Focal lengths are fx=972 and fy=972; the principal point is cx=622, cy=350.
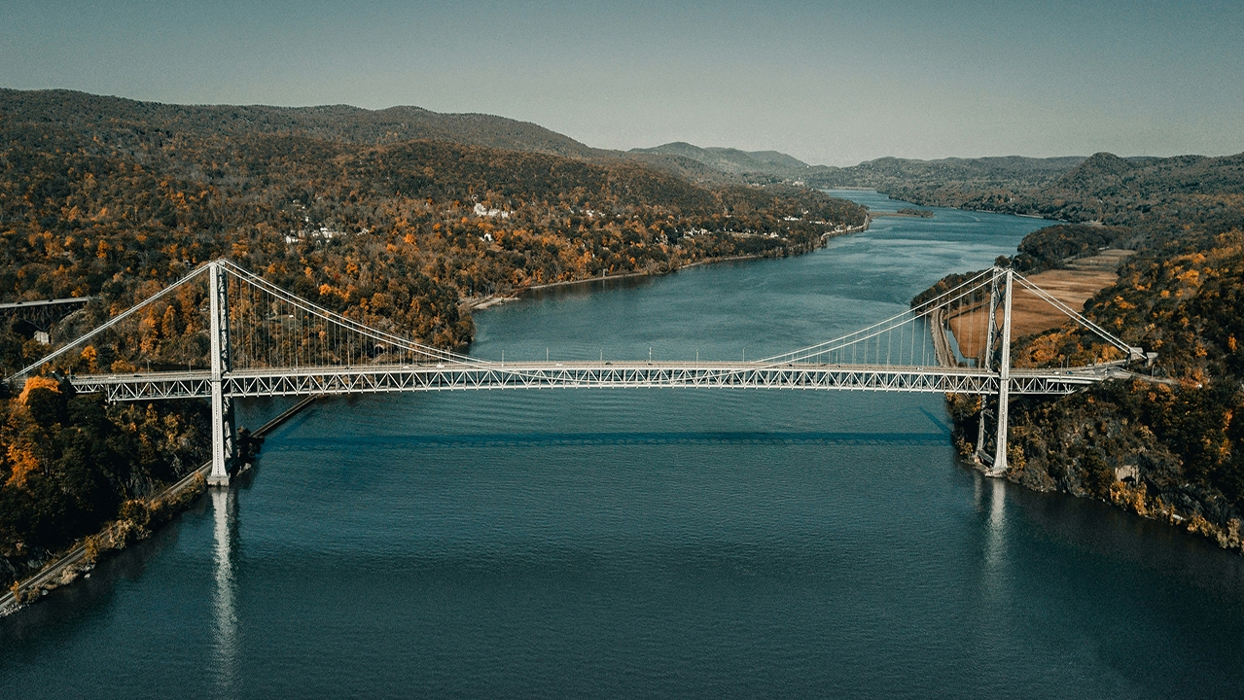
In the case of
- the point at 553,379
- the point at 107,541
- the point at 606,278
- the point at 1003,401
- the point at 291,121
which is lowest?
the point at 107,541

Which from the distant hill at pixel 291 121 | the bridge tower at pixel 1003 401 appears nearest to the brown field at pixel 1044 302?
the bridge tower at pixel 1003 401

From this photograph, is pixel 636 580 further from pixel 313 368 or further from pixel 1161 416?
pixel 1161 416

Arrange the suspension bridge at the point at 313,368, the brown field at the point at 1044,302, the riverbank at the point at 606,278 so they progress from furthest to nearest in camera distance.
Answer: the riverbank at the point at 606,278, the brown field at the point at 1044,302, the suspension bridge at the point at 313,368

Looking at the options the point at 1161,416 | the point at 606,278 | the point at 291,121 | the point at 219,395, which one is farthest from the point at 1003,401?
the point at 291,121

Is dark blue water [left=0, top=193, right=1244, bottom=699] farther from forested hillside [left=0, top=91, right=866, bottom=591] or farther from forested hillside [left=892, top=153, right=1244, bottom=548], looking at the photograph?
forested hillside [left=0, top=91, right=866, bottom=591]

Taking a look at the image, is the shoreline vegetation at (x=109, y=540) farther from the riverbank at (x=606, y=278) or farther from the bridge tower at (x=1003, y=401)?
the riverbank at (x=606, y=278)

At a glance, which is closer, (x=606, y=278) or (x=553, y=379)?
(x=553, y=379)

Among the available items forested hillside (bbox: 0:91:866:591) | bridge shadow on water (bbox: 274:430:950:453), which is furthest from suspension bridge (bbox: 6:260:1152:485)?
bridge shadow on water (bbox: 274:430:950:453)
